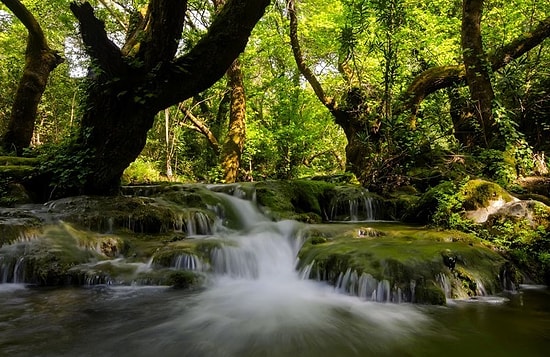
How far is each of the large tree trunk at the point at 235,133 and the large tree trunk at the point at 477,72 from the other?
6.68 metres

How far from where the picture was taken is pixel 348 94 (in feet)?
40.0

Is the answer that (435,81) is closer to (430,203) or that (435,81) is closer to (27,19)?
(430,203)

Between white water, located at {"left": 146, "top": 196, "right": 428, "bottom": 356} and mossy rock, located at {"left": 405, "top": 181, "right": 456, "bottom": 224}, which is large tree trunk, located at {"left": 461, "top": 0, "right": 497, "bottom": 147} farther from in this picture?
white water, located at {"left": 146, "top": 196, "right": 428, "bottom": 356}

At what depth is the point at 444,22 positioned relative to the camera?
12047 mm

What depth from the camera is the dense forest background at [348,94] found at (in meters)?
7.98

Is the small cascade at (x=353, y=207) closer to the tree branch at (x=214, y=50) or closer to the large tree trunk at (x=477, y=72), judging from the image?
the large tree trunk at (x=477, y=72)

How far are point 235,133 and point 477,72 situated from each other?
701 cm

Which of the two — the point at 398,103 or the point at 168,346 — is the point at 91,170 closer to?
the point at 168,346

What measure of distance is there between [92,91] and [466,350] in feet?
22.3

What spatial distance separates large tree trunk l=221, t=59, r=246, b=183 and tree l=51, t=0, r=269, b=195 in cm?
515

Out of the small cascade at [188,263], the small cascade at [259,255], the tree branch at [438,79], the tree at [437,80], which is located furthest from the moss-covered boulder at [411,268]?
the tree branch at [438,79]

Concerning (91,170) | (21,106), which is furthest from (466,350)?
(21,106)

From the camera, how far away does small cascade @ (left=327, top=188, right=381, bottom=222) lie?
28.9 ft

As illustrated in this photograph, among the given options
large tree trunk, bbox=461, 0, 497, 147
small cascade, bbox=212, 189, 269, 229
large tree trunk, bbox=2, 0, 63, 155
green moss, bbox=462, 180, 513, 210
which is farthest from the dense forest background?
small cascade, bbox=212, 189, 269, 229
